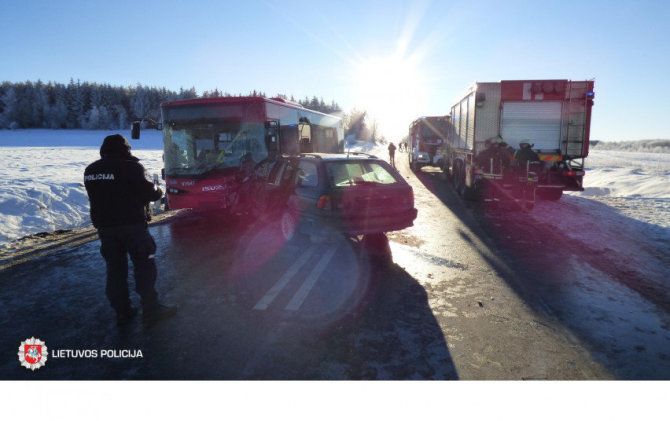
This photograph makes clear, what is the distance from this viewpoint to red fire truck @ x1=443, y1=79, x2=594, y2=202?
34.3 feet

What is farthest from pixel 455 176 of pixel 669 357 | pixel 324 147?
pixel 669 357

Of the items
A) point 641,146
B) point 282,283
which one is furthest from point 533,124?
point 641,146

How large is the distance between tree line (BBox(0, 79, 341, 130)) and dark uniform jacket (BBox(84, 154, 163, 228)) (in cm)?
7906

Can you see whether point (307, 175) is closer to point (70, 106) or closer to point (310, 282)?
point (310, 282)

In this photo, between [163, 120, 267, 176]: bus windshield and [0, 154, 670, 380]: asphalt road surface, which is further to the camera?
[163, 120, 267, 176]: bus windshield

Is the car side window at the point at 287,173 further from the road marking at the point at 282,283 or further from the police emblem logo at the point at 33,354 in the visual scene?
the police emblem logo at the point at 33,354

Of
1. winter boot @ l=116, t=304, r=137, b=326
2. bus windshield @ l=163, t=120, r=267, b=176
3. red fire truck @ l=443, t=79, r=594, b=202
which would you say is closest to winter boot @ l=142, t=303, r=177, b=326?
winter boot @ l=116, t=304, r=137, b=326

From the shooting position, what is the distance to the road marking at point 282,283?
430 cm

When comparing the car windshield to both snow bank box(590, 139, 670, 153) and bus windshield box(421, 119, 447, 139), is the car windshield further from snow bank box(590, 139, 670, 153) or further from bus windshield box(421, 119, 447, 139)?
snow bank box(590, 139, 670, 153)

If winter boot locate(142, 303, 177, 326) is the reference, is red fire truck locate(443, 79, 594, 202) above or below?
above

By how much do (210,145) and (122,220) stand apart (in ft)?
19.5

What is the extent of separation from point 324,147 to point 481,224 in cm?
893

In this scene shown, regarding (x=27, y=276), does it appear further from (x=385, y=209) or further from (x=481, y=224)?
(x=481, y=224)

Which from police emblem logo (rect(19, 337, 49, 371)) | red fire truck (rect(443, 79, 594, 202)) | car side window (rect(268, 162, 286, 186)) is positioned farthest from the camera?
red fire truck (rect(443, 79, 594, 202))
